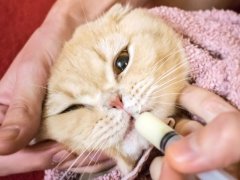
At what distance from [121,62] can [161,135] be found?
0.30m

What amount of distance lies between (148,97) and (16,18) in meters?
0.94

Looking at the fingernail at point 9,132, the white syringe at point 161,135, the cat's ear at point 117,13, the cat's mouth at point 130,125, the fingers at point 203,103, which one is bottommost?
the fingernail at point 9,132

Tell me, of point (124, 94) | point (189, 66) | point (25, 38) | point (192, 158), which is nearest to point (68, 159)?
point (124, 94)

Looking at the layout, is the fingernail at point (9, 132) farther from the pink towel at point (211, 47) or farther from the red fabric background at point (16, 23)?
the red fabric background at point (16, 23)

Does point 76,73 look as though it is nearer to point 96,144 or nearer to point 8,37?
point 96,144

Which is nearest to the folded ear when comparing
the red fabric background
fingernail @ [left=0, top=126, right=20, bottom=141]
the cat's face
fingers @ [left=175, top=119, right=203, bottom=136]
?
the cat's face

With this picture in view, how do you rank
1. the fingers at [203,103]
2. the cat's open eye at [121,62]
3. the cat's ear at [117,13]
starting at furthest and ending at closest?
the cat's ear at [117,13], the cat's open eye at [121,62], the fingers at [203,103]

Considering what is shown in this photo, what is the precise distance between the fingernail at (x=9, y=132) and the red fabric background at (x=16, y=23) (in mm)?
794

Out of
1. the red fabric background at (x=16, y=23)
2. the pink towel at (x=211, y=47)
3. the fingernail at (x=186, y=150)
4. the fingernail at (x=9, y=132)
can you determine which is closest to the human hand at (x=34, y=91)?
the fingernail at (x=9, y=132)

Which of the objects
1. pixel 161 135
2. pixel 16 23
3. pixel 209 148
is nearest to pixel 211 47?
pixel 161 135

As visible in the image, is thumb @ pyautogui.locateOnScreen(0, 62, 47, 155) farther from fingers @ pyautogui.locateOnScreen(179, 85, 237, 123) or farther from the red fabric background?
the red fabric background

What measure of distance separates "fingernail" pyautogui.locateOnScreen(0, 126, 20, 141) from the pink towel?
25 centimetres

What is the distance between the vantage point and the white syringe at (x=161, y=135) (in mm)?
546

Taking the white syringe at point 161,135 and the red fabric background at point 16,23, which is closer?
the white syringe at point 161,135
